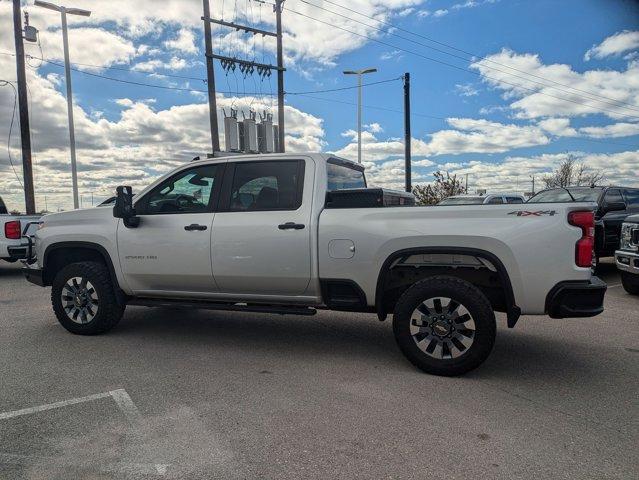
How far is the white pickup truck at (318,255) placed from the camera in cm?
383

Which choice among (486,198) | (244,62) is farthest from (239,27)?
(486,198)

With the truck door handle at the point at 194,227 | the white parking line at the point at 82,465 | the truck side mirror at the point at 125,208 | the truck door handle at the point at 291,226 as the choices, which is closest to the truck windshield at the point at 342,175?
the truck door handle at the point at 291,226

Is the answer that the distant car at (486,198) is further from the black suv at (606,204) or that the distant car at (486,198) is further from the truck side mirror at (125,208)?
the truck side mirror at (125,208)

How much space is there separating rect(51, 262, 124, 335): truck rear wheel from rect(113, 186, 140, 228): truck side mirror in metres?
0.72

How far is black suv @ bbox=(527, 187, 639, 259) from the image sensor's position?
882cm

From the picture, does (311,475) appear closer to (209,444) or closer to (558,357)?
(209,444)

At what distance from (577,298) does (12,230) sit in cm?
977

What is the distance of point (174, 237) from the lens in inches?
195

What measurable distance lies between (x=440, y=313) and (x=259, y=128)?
52.4 feet

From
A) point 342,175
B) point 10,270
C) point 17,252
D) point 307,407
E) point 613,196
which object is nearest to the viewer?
point 307,407

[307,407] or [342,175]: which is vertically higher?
[342,175]

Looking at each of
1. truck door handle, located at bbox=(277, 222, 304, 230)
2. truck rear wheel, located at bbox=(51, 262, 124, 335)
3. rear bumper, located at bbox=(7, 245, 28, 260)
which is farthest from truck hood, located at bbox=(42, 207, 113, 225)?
rear bumper, located at bbox=(7, 245, 28, 260)

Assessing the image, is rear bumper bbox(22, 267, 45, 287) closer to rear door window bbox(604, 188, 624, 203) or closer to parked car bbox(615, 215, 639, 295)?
parked car bbox(615, 215, 639, 295)

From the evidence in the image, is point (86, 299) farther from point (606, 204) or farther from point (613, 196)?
point (613, 196)
